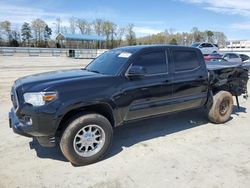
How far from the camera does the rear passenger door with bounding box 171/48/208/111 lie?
202 inches

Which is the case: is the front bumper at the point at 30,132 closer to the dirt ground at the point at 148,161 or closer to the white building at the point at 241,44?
the dirt ground at the point at 148,161

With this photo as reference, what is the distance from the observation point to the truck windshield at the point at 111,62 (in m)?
4.53

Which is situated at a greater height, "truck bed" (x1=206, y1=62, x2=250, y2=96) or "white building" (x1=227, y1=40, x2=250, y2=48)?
"white building" (x1=227, y1=40, x2=250, y2=48)

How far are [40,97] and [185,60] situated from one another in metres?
3.10

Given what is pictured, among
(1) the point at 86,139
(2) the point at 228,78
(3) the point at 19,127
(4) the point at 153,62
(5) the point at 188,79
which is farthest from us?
(2) the point at 228,78

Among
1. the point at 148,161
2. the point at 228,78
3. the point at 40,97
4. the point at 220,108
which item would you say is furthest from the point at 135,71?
the point at 228,78

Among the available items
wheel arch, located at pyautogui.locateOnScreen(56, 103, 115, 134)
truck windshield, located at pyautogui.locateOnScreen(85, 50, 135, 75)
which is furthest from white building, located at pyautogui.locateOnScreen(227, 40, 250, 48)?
wheel arch, located at pyautogui.locateOnScreen(56, 103, 115, 134)

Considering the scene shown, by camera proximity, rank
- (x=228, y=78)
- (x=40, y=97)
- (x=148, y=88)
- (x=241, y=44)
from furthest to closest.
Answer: (x=241, y=44), (x=228, y=78), (x=148, y=88), (x=40, y=97)

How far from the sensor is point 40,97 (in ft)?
12.0

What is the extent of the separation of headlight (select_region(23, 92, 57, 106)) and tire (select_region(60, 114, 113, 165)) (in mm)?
514

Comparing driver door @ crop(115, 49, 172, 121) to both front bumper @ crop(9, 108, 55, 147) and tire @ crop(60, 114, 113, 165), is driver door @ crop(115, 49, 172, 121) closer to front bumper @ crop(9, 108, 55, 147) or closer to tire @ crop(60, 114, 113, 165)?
tire @ crop(60, 114, 113, 165)

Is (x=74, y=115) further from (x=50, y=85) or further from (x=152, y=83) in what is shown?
(x=152, y=83)

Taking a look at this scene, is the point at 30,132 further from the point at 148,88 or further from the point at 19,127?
the point at 148,88

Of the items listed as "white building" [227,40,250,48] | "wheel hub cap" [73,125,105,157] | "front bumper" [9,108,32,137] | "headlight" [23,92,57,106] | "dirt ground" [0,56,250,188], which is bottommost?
"dirt ground" [0,56,250,188]
